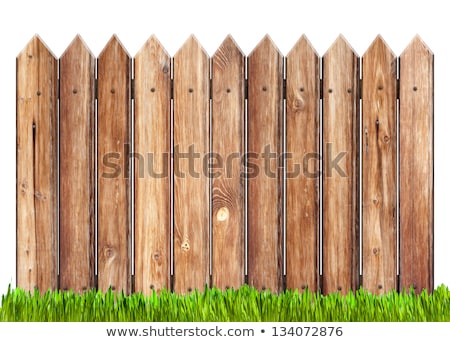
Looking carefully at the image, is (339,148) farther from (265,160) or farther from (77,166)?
(77,166)

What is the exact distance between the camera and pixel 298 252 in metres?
4.97

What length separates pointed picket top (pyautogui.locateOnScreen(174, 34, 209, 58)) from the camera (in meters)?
4.98

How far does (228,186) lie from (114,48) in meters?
1.40

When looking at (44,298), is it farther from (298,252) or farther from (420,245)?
(420,245)

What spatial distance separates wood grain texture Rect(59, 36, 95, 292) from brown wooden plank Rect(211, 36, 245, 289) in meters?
0.97

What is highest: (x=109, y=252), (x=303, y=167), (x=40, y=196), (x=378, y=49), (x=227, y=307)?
(x=378, y=49)

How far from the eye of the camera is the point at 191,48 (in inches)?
196

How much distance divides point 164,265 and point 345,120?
1.80 m

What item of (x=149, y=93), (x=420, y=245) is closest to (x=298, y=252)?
(x=420, y=245)

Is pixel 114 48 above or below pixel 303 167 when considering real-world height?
above

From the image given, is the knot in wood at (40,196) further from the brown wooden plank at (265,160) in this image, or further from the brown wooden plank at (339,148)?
the brown wooden plank at (339,148)

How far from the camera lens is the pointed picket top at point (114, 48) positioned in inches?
197

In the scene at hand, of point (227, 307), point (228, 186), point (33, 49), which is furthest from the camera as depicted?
point (33, 49)

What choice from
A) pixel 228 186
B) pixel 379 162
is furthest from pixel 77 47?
pixel 379 162
